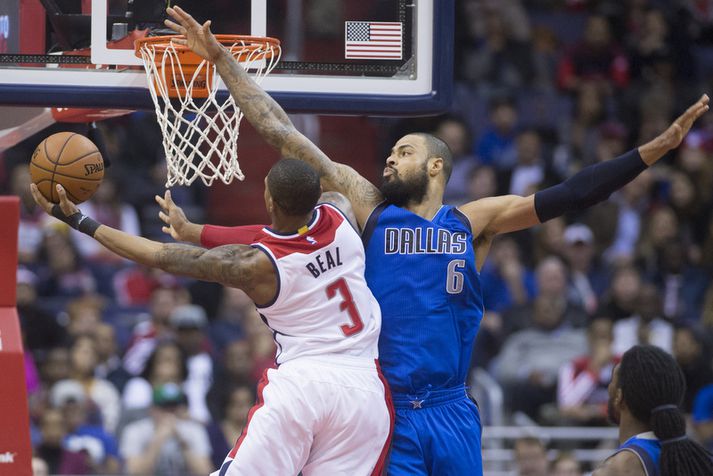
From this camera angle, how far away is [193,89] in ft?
19.9

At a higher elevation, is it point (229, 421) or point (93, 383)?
point (93, 383)

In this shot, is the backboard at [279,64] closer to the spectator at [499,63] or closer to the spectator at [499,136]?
the spectator at [499,136]

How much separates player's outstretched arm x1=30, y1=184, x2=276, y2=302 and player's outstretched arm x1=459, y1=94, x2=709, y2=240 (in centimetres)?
115

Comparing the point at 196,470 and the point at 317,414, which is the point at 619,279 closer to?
the point at 196,470

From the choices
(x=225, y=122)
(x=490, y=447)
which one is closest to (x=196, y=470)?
(x=490, y=447)

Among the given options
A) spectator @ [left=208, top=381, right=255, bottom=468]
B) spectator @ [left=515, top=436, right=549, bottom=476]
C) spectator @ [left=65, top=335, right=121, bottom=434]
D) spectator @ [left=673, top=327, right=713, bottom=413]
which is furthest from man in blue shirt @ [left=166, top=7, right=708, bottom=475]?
spectator @ [left=673, top=327, right=713, bottom=413]

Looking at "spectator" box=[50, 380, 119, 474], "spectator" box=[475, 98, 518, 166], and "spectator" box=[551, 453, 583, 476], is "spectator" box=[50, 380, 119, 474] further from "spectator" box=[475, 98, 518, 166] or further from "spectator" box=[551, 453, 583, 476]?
"spectator" box=[475, 98, 518, 166]

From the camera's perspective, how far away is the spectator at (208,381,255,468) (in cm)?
950

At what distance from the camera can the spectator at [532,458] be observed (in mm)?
8703

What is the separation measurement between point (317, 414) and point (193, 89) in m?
1.73

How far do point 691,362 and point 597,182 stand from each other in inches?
206

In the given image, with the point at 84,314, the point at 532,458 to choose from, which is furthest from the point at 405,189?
the point at 84,314

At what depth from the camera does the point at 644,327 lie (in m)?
10.7

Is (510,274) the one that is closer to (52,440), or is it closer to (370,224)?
(52,440)
